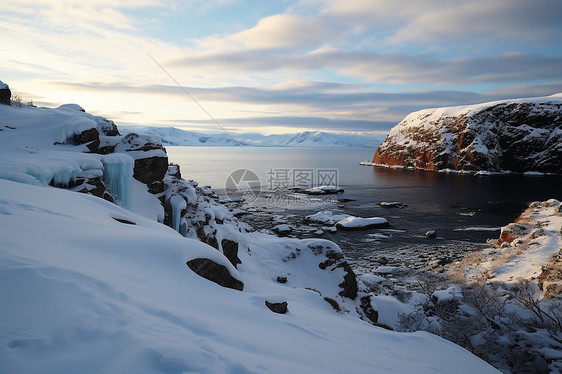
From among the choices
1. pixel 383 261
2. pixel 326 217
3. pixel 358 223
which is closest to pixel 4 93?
pixel 383 261

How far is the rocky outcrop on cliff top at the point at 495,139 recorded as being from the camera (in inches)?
4146

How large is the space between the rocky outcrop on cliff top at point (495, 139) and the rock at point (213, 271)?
403 feet

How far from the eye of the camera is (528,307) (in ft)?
47.1

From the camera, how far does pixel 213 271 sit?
27.6ft

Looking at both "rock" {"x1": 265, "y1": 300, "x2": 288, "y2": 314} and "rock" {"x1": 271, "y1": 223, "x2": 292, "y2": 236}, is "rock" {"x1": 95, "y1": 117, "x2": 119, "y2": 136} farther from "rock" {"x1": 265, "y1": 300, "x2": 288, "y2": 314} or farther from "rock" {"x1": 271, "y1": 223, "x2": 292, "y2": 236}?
"rock" {"x1": 271, "y1": 223, "x2": 292, "y2": 236}

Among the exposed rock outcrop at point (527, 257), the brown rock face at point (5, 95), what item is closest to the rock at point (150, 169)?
the brown rock face at point (5, 95)

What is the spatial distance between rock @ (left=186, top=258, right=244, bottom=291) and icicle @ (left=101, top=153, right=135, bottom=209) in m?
10.7

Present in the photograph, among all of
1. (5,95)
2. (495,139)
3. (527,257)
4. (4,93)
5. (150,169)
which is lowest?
(527,257)

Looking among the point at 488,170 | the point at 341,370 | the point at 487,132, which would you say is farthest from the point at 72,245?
the point at 487,132

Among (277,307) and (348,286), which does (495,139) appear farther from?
(277,307)

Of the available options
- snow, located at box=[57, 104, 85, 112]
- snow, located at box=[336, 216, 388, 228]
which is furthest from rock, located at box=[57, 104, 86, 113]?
snow, located at box=[336, 216, 388, 228]

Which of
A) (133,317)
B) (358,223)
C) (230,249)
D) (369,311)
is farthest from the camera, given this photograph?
(358,223)

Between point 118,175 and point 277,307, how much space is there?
12.9m

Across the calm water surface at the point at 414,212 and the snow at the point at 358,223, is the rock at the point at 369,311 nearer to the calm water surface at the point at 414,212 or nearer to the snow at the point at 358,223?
the calm water surface at the point at 414,212
